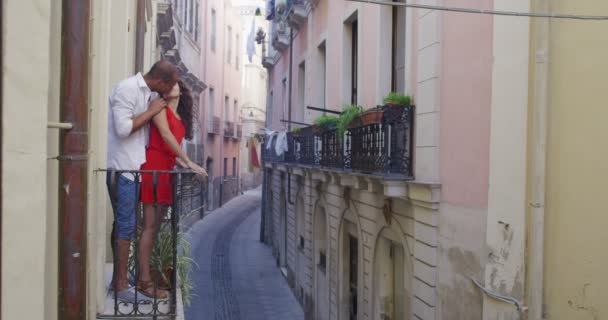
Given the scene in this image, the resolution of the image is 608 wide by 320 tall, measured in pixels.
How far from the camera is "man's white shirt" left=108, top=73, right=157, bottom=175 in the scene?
15.0ft

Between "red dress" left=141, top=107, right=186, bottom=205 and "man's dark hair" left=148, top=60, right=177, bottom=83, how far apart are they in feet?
0.86

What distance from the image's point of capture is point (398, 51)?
1041 cm

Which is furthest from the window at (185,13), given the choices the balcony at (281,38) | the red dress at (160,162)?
the red dress at (160,162)

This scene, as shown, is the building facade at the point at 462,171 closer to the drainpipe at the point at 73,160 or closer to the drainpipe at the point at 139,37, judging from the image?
the drainpipe at the point at 139,37

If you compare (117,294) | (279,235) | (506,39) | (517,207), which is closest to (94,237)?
(117,294)

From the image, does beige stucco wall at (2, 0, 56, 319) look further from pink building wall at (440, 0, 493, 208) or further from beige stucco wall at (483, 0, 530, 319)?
pink building wall at (440, 0, 493, 208)

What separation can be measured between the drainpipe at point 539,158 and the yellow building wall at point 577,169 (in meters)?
0.05

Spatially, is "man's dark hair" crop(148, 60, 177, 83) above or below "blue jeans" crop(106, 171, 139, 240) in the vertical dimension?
above

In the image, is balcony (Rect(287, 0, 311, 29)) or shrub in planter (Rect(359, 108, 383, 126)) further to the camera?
balcony (Rect(287, 0, 311, 29))

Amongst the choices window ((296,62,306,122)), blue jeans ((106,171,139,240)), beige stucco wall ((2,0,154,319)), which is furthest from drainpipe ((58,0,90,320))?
window ((296,62,306,122))

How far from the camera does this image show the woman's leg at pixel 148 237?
4766 millimetres

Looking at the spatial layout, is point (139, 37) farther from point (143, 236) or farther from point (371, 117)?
point (143, 236)

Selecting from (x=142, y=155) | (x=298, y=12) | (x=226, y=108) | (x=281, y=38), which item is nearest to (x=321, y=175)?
(x=298, y=12)

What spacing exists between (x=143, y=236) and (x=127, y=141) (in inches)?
27.7
